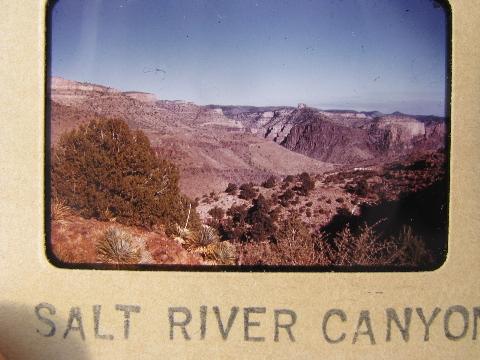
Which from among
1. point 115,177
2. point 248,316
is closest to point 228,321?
A: point 248,316

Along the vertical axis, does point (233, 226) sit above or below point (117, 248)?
above

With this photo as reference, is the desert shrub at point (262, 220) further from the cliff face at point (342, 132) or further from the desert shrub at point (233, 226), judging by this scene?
the cliff face at point (342, 132)

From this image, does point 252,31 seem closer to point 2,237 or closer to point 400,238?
Result: point 400,238

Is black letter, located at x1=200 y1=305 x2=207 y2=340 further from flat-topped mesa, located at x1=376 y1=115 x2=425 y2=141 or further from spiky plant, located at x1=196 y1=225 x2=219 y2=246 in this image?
flat-topped mesa, located at x1=376 y1=115 x2=425 y2=141

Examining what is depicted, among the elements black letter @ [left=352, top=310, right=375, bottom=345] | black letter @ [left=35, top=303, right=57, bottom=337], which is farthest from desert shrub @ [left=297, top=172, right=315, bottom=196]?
black letter @ [left=35, top=303, right=57, bottom=337]

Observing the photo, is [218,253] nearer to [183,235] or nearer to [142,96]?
[183,235]

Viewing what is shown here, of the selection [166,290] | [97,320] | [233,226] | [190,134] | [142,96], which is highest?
[142,96]

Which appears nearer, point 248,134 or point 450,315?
point 450,315
